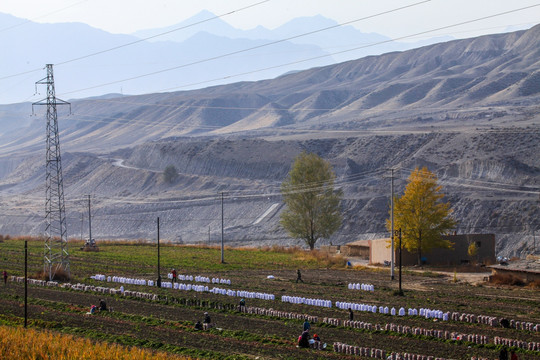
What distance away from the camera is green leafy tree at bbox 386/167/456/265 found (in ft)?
198

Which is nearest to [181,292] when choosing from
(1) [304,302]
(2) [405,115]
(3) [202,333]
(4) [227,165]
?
(1) [304,302]

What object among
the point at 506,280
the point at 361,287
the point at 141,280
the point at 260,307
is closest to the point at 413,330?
the point at 260,307

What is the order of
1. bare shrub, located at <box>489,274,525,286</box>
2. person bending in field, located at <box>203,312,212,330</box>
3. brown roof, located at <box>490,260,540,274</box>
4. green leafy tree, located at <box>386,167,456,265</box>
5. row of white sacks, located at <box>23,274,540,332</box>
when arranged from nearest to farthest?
person bending in field, located at <box>203,312,212,330</box>, row of white sacks, located at <box>23,274,540,332</box>, brown roof, located at <box>490,260,540,274</box>, bare shrub, located at <box>489,274,525,286</box>, green leafy tree, located at <box>386,167,456,265</box>

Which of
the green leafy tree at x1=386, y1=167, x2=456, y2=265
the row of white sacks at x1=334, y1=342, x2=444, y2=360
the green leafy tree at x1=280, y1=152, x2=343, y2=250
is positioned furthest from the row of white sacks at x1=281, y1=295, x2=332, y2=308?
the green leafy tree at x1=280, y1=152, x2=343, y2=250

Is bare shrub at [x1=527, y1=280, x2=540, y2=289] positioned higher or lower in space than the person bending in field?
lower

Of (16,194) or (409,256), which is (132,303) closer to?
(409,256)

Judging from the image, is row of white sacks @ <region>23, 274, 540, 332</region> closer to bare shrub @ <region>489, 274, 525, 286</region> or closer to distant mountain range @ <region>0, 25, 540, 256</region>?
bare shrub @ <region>489, 274, 525, 286</region>

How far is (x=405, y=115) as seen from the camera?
612 feet

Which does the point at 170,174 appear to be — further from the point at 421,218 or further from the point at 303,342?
the point at 303,342

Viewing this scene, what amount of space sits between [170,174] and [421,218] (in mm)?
A: 77258

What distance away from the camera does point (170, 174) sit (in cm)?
13088

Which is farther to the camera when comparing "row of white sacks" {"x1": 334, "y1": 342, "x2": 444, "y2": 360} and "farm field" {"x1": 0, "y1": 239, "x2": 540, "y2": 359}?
"farm field" {"x1": 0, "y1": 239, "x2": 540, "y2": 359}

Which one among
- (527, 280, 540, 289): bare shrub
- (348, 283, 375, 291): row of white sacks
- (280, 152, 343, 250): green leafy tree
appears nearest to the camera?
(348, 283, 375, 291): row of white sacks

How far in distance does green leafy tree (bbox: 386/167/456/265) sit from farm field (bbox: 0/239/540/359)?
13.0 ft
